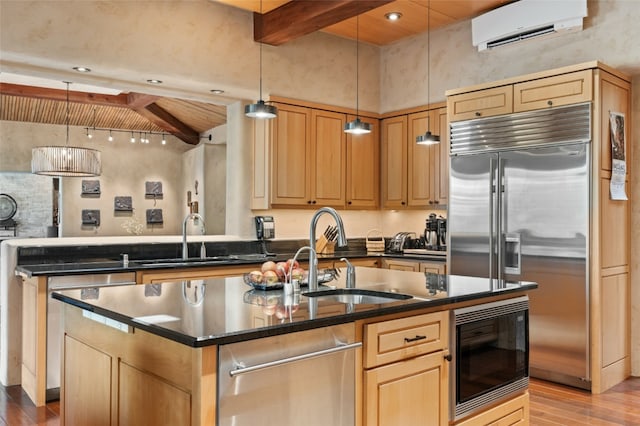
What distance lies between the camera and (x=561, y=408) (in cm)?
379

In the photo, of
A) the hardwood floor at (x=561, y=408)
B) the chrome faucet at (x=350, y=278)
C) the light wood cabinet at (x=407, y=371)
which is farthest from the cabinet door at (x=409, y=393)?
the hardwood floor at (x=561, y=408)

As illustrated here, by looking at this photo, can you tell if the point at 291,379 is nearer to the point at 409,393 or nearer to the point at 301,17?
the point at 409,393

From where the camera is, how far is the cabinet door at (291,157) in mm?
5484

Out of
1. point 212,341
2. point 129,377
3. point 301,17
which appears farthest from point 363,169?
point 212,341

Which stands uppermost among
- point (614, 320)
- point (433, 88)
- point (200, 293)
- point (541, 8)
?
point (541, 8)

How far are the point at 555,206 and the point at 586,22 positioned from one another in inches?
66.6

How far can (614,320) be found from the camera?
14.5 ft

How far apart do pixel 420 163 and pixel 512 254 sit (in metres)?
1.74

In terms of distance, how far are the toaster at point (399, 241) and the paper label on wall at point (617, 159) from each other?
7.72ft

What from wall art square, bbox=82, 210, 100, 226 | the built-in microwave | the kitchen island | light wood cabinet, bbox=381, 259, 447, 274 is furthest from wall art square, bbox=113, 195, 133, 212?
the built-in microwave

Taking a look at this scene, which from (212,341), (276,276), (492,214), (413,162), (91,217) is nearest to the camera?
(212,341)

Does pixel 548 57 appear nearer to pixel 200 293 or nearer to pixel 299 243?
pixel 299 243

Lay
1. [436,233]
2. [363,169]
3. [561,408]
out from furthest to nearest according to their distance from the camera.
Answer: [363,169] < [436,233] < [561,408]

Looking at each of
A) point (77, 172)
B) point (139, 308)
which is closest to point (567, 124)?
point (139, 308)
